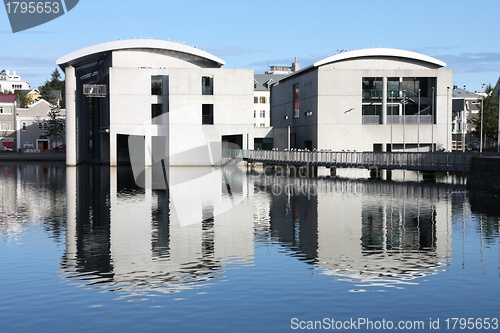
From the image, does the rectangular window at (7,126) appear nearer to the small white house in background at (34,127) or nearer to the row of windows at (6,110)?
the small white house in background at (34,127)

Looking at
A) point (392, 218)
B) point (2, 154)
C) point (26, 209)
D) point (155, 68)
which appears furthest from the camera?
point (2, 154)

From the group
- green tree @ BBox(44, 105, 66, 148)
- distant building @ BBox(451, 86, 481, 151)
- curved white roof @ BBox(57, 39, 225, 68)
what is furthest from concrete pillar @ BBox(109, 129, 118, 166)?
distant building @ BBox(451, 86, 481, 151)

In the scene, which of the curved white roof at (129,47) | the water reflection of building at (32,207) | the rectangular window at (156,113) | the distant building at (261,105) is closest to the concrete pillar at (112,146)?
the rectangular window at (156,113)

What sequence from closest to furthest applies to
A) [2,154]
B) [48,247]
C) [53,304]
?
1. [53,304]
2. [48,247]
3. [2,154]

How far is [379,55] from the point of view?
2948 inches

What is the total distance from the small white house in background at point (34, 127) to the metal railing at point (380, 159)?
216ft

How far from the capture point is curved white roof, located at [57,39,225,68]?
70.9 meters

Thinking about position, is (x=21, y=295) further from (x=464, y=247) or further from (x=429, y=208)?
(x=429, y=208)

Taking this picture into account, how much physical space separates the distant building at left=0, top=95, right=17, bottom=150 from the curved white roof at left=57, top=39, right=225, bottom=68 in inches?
2047

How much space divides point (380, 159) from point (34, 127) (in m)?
84.8

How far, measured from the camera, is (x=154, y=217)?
2775 centimetres

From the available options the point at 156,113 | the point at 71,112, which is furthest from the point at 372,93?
the point at 71,112

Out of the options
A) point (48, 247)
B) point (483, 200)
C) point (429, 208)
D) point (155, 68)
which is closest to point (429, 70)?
point (155, 68)

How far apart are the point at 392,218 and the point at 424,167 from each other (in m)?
26.1
